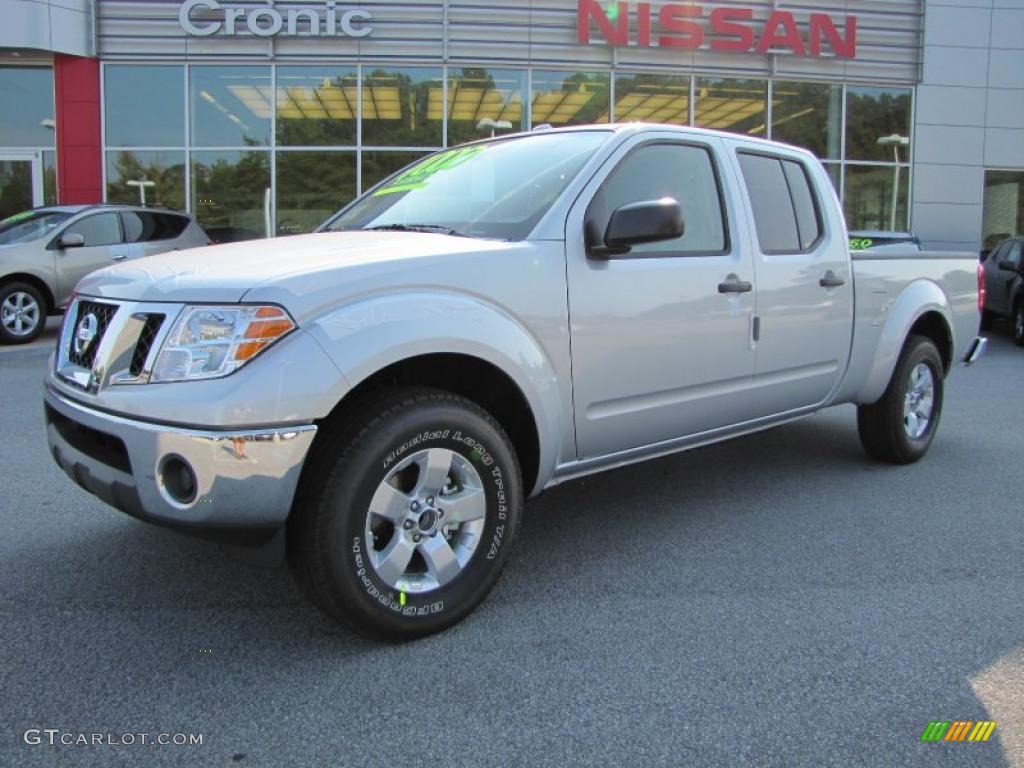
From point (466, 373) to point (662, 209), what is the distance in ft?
3.15

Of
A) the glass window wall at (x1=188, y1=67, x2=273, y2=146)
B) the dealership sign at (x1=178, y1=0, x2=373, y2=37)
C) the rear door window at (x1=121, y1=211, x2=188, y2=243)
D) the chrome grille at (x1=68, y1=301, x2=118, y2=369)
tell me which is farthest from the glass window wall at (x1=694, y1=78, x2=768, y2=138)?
the chrome grille at (x1=68, y1=301, x2=118, y2=369)

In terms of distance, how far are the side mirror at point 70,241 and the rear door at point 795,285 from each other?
362 inches

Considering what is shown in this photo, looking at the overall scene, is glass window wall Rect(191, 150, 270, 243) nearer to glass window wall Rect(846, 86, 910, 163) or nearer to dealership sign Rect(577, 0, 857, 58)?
dealership sign Rect(577, 0, 857, 58)

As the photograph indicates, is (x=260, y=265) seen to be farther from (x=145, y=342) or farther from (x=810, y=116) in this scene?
(x=810, y=116)

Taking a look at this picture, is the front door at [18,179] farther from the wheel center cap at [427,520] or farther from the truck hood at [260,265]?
the wheel center cap at [427,520]

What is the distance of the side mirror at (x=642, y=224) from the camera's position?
10.8 ft

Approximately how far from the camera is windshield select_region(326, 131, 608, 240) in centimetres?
346

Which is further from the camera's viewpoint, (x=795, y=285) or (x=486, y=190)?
(x=795, y=285)

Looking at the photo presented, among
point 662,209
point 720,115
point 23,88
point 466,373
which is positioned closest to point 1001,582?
point 662,209

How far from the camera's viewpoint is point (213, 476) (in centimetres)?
251

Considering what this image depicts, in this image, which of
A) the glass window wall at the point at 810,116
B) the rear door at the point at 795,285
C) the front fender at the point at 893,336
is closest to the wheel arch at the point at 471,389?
the rear door at the point at 795,285

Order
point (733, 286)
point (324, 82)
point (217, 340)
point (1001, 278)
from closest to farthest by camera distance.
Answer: point (217, 340) → point (733, 286) → point (1001, 278) → point (324, 82)

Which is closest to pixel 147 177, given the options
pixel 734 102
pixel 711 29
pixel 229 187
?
pixel 229 187

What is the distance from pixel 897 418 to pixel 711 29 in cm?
1362
